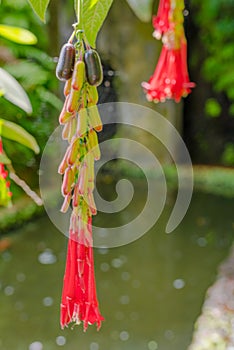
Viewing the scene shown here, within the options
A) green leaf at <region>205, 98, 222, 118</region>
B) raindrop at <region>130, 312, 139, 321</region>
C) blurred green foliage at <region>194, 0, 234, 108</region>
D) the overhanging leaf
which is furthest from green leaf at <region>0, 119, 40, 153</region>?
green leaf at <region>205, 98, 222, 118</region>

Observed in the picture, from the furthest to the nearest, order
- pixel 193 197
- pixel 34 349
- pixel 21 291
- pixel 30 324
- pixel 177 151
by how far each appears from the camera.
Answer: pixel 177 151, pixel 193 197, pixel 21 291, pixel 30 324, pixel 34 349

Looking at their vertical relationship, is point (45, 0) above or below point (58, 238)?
below

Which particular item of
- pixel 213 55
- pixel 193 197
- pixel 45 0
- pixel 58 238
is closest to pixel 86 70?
pixel 45 0

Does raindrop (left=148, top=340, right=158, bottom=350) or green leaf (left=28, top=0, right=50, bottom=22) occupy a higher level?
raindrop (left=148, top=340, right=158, bottom=350)

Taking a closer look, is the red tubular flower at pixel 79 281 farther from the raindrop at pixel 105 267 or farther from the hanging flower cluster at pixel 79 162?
the raindrop at pixel 105 267

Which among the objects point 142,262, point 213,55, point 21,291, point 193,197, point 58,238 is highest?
point 213,55

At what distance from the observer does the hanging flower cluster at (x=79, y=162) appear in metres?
0.19

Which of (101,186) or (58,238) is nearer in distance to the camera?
(58,238)

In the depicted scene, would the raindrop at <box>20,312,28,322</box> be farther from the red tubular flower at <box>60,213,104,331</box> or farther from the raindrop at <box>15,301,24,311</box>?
the red tubular flower at <box>60,213,104,331</box>

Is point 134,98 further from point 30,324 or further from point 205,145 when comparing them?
point 30,324

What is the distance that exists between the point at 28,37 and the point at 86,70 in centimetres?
9

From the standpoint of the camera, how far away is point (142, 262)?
2.10 metres

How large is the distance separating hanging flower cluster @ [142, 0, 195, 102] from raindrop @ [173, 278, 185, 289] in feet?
5.13

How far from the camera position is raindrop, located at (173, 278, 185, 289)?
6.22 ft
